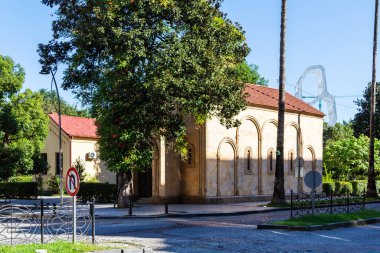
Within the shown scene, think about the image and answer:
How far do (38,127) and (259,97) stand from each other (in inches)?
593

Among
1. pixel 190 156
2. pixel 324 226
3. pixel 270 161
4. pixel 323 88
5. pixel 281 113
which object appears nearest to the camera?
pixel 324 226

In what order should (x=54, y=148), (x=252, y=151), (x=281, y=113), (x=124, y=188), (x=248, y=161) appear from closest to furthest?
(x=281, y=113) < (x=124, y=188) < (x=248, y=161) < (x=252, y=151) < (x=54, y=148)

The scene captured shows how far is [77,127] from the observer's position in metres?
53.0

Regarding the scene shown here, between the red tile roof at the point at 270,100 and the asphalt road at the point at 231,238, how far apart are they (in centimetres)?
1832

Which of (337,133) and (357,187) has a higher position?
(337,133)

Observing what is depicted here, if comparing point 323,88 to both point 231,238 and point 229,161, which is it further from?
point 231,238

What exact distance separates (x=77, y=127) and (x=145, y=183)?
714 inches

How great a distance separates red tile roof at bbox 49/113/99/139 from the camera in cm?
5138

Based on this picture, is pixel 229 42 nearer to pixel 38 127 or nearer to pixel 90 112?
pixel 90 112

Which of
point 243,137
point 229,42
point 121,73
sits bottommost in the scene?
point 243,137

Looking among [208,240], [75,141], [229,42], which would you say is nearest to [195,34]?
[229,42]

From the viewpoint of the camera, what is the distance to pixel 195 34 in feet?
94.2

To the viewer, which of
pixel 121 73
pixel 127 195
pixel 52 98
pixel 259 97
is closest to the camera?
pixel 121 73

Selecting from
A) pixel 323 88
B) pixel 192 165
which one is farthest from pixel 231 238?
pixel 323 88
